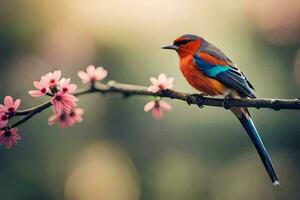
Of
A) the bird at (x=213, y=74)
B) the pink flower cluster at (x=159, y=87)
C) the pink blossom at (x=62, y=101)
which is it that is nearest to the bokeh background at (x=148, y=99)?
the bird at (x=213, y=74)

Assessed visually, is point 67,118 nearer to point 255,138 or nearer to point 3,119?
point 3,119

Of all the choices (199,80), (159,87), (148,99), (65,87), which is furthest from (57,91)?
(148,99)

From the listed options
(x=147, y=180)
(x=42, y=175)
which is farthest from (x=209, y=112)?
(x=42, y=175)

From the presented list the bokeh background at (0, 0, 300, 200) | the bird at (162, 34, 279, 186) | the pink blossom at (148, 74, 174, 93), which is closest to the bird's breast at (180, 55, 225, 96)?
the bird at (162, 34, 279, 186)

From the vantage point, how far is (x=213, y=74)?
91cm

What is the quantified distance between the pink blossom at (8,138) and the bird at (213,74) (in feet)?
0.92

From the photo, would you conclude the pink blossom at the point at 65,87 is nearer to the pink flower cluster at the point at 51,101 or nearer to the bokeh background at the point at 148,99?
the pink flower cluster at the point at 51,101

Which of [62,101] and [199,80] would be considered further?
[199,80]

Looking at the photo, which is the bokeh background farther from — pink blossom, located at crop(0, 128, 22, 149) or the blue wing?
pink blossom, located at crop(0, 128, 22, 149)

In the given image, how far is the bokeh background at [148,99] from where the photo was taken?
1959mm

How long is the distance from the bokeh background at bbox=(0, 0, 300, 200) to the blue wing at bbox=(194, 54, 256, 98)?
3.20 feet

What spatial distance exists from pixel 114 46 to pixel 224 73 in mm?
1317

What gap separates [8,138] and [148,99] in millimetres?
1337

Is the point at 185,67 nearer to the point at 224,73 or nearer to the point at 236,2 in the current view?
the point at 224,73
